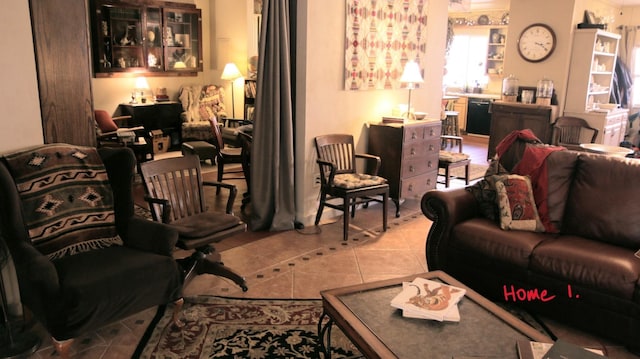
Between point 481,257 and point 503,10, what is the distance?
8384 millimetres

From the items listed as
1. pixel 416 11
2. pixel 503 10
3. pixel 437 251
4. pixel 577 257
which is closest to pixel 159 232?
pixel 437 251

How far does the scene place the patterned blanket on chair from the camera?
256 cm

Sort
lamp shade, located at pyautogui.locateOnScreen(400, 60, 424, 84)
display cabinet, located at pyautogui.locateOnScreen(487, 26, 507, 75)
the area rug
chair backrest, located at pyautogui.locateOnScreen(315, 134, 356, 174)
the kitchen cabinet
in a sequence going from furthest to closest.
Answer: display cabinet, located at pyautogui.locateOnScreen(487, 26, 507, 75), the kitchen cabinet, lamp shade, located at pyautogui.locateOnScreen(400, 60, 424, 84), chair backrest, located at pyautogui.locateOnScreen(315, 134, 356, 174), the area rug

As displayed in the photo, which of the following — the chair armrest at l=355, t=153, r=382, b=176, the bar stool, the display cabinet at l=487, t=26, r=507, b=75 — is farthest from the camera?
the display cabinet at l=487, t=26, r=507, b=75

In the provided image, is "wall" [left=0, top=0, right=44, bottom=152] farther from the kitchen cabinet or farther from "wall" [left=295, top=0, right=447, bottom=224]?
the kitchen cabinet

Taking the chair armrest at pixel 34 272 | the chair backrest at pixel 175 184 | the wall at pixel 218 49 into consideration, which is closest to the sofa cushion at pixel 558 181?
the chair backrest at pixel 175 184

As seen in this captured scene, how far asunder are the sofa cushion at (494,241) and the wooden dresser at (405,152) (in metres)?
1.57

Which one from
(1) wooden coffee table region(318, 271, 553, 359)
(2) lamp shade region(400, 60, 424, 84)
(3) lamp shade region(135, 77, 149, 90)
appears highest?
(2) lamp shade region(400, 60, 424, 84)

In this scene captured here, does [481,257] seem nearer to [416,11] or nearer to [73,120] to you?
[73,120]

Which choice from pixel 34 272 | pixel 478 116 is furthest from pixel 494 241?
pixel 478 116

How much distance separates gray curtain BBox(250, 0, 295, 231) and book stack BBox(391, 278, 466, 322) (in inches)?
84.5

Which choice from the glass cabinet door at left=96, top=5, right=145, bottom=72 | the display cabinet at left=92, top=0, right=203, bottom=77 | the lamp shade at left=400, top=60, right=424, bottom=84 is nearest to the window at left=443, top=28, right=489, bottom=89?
the display cabinet at left=92, top=0, right=203, bottom=77

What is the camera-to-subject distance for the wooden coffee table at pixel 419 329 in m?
1.86

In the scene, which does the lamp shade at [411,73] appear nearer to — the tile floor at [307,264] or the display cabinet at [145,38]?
the tile floor at [307,264]
